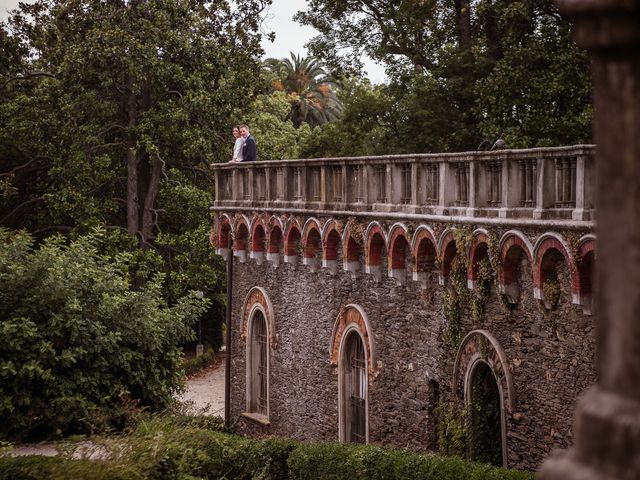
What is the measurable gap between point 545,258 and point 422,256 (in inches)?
140

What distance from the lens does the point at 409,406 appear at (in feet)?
58.9

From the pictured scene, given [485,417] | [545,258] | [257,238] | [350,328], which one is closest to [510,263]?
[545,258]

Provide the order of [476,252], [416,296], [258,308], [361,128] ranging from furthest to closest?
[361,128] → [258,308] → [416,296] → [476,252]

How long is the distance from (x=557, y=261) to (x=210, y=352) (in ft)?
94.5

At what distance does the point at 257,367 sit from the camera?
82.8 feet

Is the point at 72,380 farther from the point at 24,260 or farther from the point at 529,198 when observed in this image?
the point at 529,198

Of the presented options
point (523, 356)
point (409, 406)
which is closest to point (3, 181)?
point (409, 406)

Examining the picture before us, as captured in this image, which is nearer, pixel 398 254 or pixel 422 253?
pixel 422 253

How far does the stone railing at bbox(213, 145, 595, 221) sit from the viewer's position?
518 inches

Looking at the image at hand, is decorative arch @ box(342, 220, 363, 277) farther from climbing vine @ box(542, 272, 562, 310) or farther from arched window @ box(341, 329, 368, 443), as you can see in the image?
climbing vine @ box(542, 272, 562, 310)

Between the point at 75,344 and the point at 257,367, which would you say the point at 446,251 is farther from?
the point at 257,367

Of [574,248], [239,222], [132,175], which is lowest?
[574,248]

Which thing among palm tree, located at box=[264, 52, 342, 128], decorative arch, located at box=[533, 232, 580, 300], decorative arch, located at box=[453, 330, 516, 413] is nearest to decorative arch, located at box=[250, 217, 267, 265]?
decorative arch, located at box=[453, 330, 516, 413]

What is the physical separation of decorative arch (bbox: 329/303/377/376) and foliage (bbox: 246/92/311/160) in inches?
569
